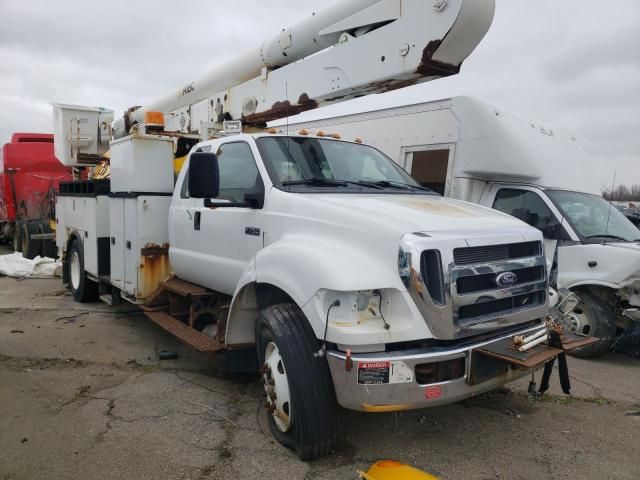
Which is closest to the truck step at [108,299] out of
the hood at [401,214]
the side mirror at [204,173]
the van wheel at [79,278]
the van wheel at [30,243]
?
the van wheel at [79,278]

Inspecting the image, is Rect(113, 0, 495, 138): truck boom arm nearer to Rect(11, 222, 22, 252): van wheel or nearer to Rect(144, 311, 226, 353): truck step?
Rect(144, 311, 226, 353): truck step

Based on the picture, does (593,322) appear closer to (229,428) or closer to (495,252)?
(495,252)

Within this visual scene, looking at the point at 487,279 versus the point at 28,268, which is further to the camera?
the point at 28,268

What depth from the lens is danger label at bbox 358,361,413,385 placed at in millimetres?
2822

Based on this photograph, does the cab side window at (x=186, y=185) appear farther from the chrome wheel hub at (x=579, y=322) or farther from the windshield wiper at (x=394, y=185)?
the chrome wheel hub at (x=579, y=322)

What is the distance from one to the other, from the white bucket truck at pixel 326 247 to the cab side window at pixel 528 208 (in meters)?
2.49

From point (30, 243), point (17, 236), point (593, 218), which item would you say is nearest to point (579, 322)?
point (593, 218)

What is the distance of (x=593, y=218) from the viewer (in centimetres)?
644

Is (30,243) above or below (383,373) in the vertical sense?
below

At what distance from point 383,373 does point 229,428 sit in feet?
4.98

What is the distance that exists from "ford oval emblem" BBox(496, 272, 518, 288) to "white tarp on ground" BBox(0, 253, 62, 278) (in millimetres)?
9810

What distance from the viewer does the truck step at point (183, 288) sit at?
484cm

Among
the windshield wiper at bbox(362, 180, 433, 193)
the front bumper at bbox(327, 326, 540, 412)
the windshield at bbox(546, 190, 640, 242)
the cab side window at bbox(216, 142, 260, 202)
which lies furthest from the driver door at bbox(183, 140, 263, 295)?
the windshield at bbox(546, 190, 640, 242)

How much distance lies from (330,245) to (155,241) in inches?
115
